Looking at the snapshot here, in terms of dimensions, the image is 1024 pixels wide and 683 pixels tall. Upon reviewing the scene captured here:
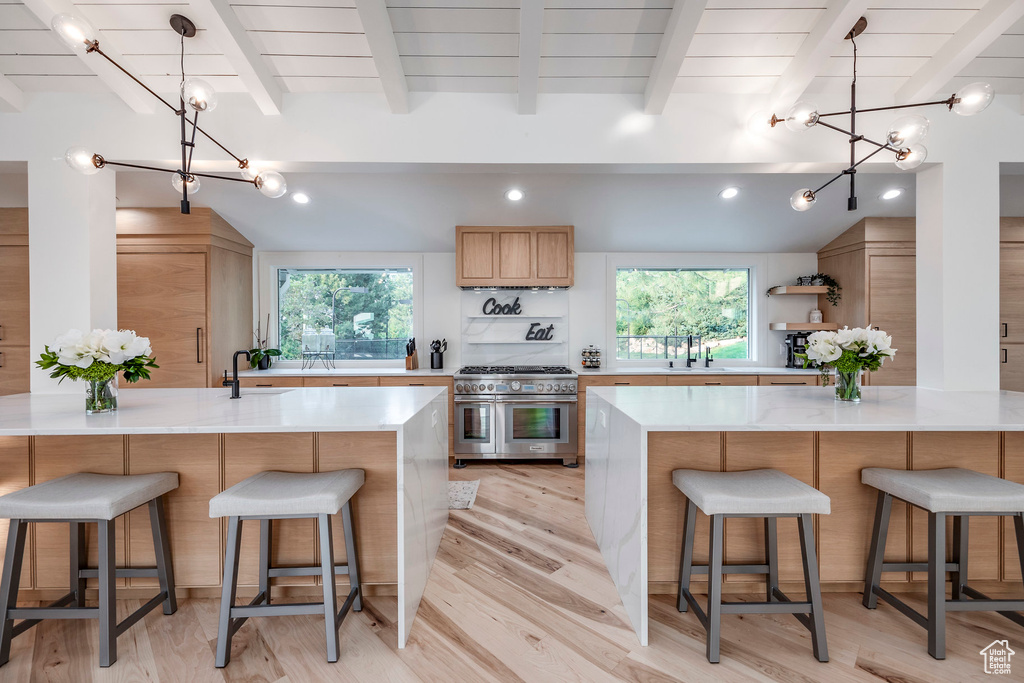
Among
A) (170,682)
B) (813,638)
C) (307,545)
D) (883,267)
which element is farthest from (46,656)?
(883,267)

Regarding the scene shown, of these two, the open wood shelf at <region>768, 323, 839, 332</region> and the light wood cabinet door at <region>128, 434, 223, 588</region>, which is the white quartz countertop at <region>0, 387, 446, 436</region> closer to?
the light wood cabinet door at <region>128, 434, 223, 588</region>

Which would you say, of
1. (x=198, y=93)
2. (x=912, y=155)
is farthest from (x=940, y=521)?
(x=198, y=93)


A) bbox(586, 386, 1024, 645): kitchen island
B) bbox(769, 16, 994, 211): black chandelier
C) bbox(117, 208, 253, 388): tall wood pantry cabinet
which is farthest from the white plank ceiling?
bbox(586, 386, 1024, 645): kitchen island

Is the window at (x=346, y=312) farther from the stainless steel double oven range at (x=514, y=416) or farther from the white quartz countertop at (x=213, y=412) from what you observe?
the white quartz countertop at (x=213, y=412)

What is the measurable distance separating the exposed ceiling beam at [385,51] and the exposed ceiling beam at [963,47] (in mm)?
2719

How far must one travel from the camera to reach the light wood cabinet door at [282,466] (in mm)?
1945

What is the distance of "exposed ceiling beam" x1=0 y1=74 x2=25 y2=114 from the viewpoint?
2340 mm

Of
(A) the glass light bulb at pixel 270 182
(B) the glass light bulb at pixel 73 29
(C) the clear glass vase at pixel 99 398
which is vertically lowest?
(C) the clear glass vase at pixel 99 398

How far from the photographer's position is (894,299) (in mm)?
3998

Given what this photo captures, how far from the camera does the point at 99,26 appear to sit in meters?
2.08

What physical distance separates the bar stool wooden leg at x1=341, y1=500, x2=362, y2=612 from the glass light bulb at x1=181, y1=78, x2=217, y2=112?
64.8 inches

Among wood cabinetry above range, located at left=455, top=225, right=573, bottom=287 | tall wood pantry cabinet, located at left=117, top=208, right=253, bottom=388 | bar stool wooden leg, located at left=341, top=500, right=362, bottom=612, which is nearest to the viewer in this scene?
bar stool wooden leg, located at left=341, top=500, right=362, bottom=612

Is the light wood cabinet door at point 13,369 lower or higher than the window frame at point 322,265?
lower

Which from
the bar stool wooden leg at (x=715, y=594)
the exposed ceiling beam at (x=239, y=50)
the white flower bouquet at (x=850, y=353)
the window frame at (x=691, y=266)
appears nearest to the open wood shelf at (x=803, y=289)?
the window frame at (x=691, y=266)
